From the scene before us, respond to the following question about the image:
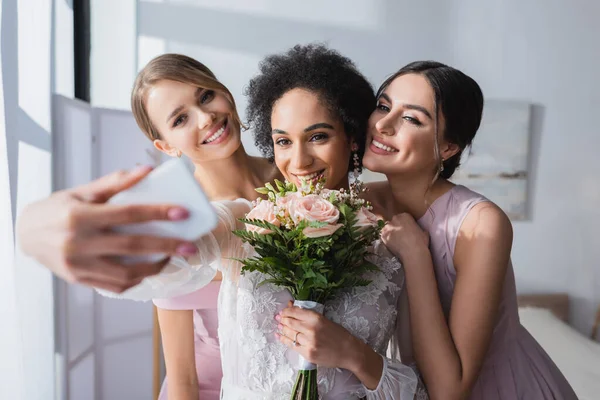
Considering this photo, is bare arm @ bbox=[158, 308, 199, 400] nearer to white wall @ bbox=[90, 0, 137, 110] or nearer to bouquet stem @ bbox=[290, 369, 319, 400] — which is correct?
bouquet stem @ bbox=[290, 369, 319, 400]

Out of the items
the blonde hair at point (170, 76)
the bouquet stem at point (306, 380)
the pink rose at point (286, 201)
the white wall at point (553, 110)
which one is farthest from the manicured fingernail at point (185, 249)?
the white wall at point (553, 110)

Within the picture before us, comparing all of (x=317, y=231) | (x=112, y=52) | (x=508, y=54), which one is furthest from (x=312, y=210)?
(x=508, y=54)

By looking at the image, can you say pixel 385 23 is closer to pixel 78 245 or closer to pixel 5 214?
pixel 5 214

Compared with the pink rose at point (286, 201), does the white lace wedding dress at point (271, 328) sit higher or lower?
lower

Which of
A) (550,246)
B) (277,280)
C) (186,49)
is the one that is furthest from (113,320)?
(550,246)

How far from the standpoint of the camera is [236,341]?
1.18 meters

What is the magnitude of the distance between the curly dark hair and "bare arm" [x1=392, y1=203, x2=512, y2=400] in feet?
1.25

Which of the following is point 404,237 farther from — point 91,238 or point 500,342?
point 91,238

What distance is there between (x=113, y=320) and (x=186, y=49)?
1.61 m

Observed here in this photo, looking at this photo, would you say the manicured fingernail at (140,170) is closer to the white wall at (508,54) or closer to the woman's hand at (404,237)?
the woman's hand at (404,237)

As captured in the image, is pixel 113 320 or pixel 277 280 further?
pixel 113 320

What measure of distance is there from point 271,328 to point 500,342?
74 centimetres

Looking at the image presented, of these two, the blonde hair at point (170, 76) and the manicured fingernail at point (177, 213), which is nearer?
the manicured fingernail at point (177, 213)

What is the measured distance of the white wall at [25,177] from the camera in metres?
1.35
